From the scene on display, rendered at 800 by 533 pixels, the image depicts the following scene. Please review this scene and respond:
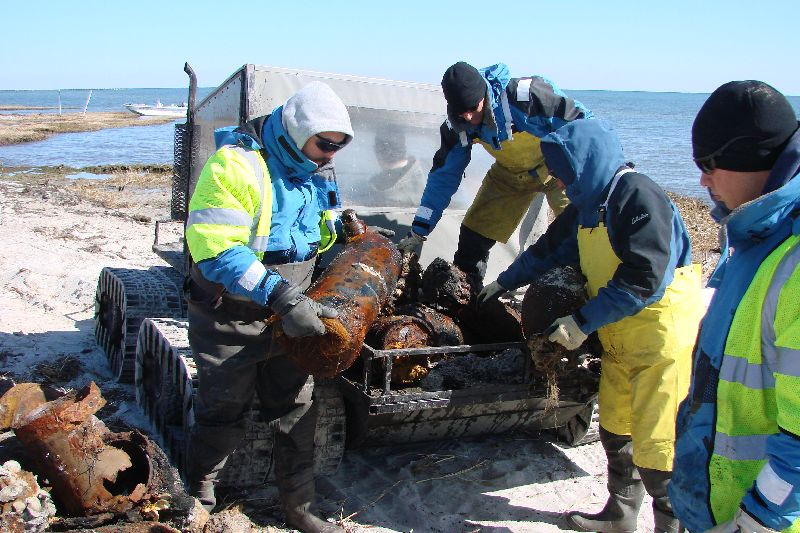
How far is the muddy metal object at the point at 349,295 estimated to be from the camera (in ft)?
10.3

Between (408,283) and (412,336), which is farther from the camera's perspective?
(408,283)

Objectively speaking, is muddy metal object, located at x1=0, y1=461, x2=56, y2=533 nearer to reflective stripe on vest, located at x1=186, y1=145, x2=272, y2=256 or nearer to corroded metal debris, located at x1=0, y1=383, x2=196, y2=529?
corroded metal debris, located at x1=0, y1=383, x2=196, y2=529

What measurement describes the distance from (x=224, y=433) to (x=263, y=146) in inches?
53.5

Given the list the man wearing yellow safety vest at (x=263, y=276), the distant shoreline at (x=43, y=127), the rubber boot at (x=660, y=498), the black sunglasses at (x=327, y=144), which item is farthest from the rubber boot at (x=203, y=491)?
the distant shoreline at (x=43, y=127)

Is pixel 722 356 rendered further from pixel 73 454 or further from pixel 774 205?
pixel 73 454

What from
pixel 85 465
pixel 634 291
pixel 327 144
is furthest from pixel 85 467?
pixel 634 291

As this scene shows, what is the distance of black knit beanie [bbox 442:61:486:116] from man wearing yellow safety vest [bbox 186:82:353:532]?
1.00 metres

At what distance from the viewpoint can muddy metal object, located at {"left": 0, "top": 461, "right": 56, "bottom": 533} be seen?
261 centimetres

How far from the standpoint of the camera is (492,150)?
185 inches

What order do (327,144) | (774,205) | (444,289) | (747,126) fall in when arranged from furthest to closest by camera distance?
(444,289), (327,144), (747,126), (774,205)

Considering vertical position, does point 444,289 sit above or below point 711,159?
below

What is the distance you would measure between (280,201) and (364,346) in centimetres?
79

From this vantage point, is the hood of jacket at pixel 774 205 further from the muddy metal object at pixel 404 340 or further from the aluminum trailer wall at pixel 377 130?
the aluminum trailer wall at pixel 377 130

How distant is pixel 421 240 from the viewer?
466cm
